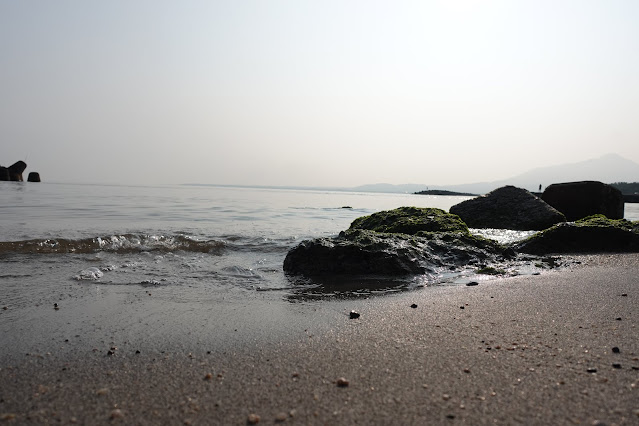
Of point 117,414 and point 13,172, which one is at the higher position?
point 13,172

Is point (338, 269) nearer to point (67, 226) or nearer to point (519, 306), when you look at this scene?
point (519, 306)

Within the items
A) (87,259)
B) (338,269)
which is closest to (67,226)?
(87,259)

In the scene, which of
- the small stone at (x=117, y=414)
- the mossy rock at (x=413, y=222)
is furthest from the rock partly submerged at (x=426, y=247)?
the small stone at (x=117, y=414)

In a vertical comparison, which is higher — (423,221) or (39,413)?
(423,221)

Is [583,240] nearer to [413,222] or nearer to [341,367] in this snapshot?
[413,222]

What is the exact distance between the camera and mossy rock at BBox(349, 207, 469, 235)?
8180 millimetres

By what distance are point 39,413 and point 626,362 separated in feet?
10.5

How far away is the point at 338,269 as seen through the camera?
19.0 ft

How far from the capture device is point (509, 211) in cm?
1187

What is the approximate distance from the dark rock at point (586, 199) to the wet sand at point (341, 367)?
1077 cm

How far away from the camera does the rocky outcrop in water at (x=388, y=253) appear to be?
5.79 m

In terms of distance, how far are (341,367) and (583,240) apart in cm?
700

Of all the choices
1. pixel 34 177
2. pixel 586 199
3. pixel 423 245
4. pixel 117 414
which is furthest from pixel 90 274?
pixel 34 177

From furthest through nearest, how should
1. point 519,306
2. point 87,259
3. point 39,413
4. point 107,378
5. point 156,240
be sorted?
point 156,240
point 87,259
point 519,306
point 107,378
point 39,413
